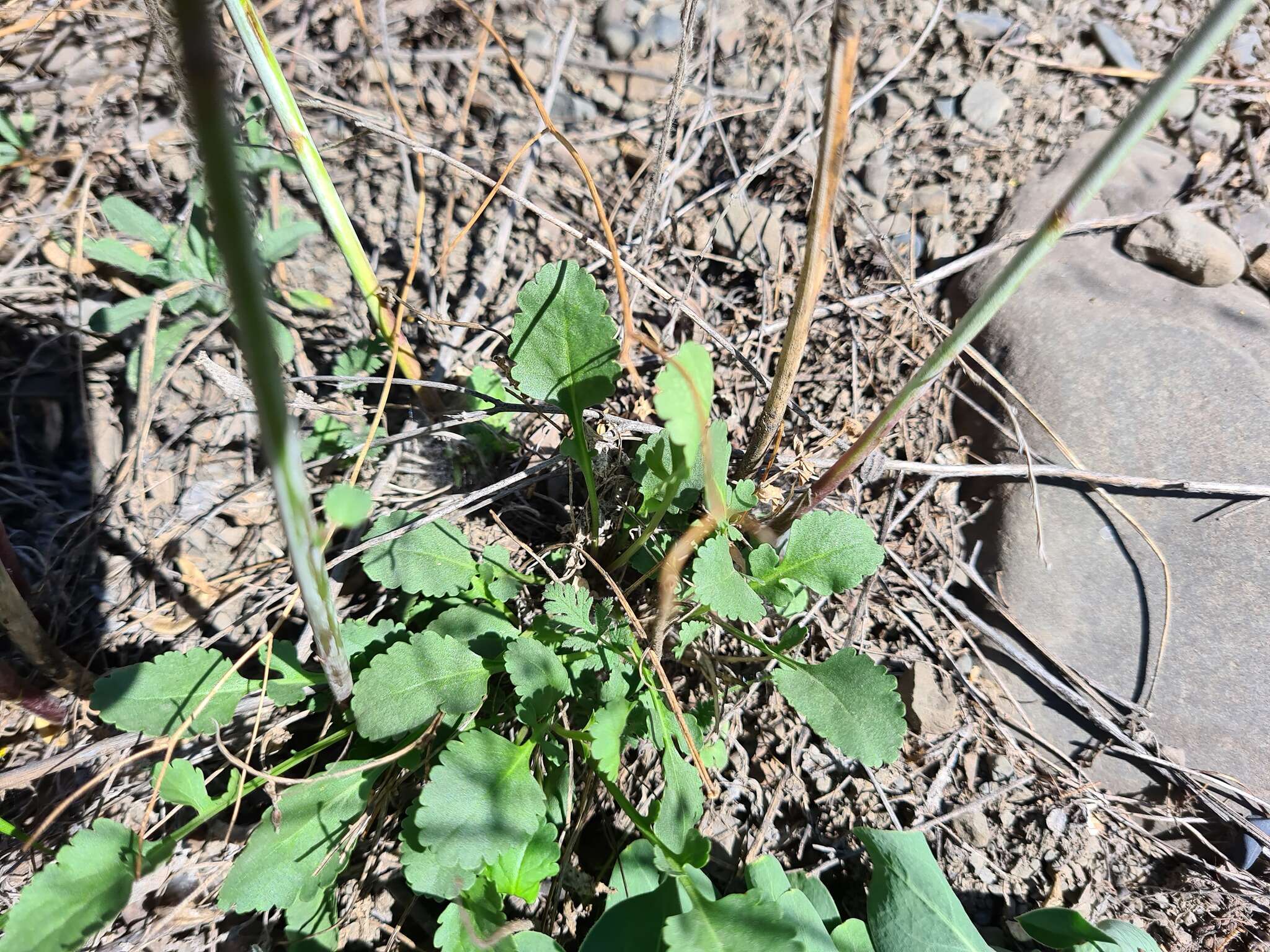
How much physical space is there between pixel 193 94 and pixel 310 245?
1580 millimetres

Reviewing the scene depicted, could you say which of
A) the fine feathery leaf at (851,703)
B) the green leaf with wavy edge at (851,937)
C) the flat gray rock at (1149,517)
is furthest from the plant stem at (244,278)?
the flat gray rock at (1149,517)

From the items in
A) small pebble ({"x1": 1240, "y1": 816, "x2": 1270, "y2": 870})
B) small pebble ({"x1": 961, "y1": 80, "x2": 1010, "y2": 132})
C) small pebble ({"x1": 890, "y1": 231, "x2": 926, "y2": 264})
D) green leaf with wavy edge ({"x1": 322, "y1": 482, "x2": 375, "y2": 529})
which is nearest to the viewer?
green leaf with wavy edge ({"x1": 322, "y1": 482, "x2": 375, "y2": 529})

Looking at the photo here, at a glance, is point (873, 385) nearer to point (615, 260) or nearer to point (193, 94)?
point (615, 260)

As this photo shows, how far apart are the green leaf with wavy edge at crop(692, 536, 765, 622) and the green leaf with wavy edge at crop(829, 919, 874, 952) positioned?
1.83 ft

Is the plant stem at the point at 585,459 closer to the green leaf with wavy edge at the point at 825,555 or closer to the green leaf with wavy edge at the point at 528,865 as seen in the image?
the green leaf with wavy edge at the point at 825,555

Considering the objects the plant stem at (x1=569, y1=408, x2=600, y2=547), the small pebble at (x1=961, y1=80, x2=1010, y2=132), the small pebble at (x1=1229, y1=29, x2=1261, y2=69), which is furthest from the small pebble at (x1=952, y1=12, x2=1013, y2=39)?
the plant stem at (x1=569, y1=408, x2=600, y2=547)

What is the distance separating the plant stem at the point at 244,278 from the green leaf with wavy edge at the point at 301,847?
0.60 metres

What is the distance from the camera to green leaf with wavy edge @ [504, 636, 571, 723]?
50.3 inches

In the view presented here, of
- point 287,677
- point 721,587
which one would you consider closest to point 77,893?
point 287,677

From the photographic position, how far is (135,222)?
1.60 metres

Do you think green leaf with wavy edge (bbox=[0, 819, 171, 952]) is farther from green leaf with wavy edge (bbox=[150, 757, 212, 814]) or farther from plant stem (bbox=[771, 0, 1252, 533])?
plant stem (bbox=[771, 0, 1252, 533])

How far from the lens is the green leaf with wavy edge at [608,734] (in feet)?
3.82

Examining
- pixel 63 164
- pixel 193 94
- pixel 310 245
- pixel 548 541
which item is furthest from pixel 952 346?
pixel 63 164

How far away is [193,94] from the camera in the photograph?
45 cm
